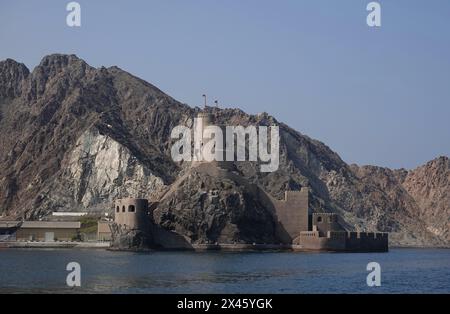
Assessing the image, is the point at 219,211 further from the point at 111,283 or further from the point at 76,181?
the point at 111,283

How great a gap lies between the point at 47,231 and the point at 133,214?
24.1m

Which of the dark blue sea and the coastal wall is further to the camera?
the coastal wall

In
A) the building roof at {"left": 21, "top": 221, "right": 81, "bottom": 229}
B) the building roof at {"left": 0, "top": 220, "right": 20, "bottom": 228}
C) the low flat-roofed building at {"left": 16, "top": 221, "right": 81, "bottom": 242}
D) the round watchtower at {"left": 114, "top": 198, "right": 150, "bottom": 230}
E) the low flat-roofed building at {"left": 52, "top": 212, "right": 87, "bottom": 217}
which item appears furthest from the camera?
the low flat-roofed building at {"left": 52, "top": 212, "right": 87, "bottom": 217}

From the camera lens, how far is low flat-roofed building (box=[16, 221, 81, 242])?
156 meters

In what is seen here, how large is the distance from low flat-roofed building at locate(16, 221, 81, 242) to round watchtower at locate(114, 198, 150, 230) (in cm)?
1789

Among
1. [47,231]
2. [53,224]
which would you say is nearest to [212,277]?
[47,231]

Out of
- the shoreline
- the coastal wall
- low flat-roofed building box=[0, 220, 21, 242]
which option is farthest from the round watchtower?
low flat-roofed building box=[0, 220, 21, 242]

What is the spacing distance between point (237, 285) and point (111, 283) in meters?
9.60

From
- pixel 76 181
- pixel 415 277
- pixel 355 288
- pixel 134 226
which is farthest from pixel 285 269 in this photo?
pixel 76 181

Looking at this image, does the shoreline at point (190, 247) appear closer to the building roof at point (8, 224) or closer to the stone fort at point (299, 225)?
the stone fort at point (299, 225)

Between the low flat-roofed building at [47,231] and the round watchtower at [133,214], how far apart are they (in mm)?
17888

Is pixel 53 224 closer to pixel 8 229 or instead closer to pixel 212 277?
pixel 8 229

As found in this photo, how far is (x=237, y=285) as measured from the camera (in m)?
70.3

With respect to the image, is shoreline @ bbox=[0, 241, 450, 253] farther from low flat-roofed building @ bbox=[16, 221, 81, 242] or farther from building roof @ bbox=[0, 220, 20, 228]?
building roof @ bbox=[0, 220, 20, 228]
